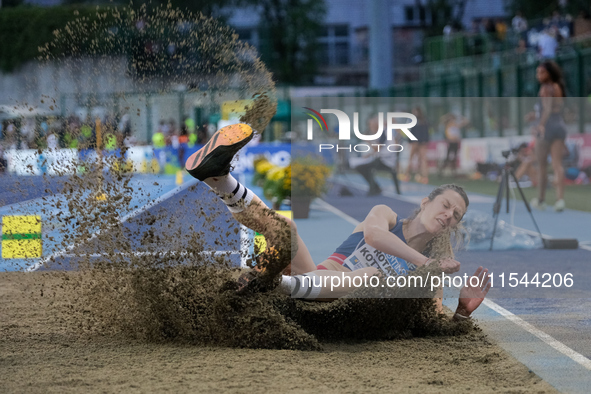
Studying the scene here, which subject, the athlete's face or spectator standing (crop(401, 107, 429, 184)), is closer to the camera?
the athlete's face

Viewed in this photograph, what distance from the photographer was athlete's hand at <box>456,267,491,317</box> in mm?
5195

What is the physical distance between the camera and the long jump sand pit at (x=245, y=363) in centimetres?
402

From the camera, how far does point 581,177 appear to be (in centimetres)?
1525

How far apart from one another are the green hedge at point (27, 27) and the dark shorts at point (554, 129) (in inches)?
1482

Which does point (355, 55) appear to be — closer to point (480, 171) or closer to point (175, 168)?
point (175, 168)

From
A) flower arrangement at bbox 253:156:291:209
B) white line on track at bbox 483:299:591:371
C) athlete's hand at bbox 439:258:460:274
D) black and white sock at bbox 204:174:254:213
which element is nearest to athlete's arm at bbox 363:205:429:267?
athlete's hand at bbox 439:258:460:274

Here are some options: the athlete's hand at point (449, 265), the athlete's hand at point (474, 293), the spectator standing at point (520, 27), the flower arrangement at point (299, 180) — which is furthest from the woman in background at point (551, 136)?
the spectator standing at point (520, 27)

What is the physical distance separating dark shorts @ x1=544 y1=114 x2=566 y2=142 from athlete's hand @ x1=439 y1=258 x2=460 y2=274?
836 cm

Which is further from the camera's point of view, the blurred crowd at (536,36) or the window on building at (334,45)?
the window on building at (334,45)

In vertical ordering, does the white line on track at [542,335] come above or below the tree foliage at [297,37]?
below

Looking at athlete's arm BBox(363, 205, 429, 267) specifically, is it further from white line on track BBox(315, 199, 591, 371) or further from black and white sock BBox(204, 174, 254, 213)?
black and white sock BBox(204, 174, 254, 213)

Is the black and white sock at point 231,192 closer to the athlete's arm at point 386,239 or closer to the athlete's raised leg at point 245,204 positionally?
the athlete's raised leg at point 245,204

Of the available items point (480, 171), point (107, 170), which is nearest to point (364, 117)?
point (107, 170)

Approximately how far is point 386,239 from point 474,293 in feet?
2.42
